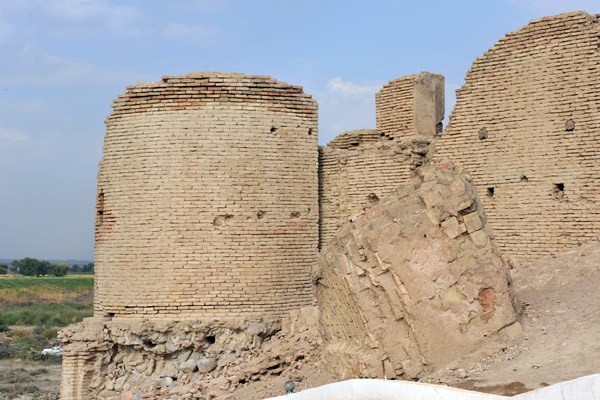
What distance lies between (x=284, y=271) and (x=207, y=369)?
6.88 ft

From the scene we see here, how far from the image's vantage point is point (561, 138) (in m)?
10.6

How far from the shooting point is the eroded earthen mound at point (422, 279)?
23.9 feet

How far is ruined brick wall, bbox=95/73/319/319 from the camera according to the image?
38.5 ft

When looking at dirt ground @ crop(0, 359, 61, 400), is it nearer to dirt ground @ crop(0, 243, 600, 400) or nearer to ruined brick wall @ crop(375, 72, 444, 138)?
dirt ground @ crop(0, 243, 600, 400)

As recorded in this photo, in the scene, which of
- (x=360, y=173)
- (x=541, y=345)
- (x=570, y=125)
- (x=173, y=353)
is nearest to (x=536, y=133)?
(x=570, y=125)

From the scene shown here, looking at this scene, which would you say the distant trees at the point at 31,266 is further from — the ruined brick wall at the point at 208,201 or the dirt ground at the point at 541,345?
the dirt ground at the point at 541,345

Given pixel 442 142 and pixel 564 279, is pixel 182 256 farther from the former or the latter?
pixel 564 279

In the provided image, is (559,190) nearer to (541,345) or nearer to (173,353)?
(541,345)

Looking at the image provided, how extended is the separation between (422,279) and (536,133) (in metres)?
4.60

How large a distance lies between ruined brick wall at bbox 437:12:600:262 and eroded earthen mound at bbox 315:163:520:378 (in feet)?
10.1

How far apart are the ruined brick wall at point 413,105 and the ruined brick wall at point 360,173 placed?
47 cm

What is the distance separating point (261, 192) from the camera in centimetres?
1210

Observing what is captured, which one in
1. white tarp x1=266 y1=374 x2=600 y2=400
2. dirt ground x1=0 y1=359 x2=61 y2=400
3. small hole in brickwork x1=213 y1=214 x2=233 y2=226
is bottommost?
dirt ground x1=0 y1=359 x2=61 y2=400

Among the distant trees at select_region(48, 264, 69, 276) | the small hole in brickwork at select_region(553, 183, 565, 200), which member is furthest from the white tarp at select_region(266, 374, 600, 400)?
the distant trees at select_region(48, 264, 69, 276)
